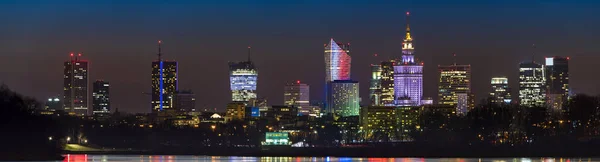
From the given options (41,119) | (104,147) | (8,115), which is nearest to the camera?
(8,115)

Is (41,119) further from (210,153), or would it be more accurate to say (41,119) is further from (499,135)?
(499,135)

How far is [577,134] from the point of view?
A: 167 meters

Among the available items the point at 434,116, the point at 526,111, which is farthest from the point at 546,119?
the point at 434,116

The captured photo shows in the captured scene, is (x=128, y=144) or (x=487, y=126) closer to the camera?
(x=487, y=126)

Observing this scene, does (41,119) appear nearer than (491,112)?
Yes

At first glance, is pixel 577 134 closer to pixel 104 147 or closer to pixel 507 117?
Result: pixel 507 117

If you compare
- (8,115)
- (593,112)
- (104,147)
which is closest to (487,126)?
(593,112)

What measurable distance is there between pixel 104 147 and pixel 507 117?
61008 mm

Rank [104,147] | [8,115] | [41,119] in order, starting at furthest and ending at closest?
[104,147] → [41,119] → [8,115]

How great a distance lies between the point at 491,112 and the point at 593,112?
1367cm

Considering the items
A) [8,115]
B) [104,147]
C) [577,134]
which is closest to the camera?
[8,115]

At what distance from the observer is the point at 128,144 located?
650ft

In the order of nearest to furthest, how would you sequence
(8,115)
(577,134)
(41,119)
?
(8,115)
(41,119)
(577,134)

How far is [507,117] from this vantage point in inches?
6634
